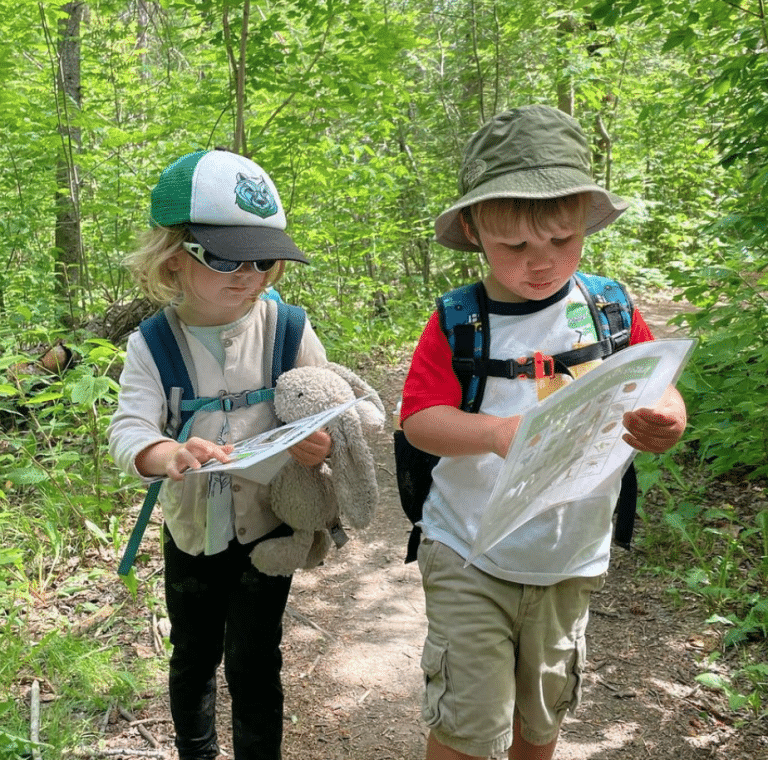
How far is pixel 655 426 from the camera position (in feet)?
4.83

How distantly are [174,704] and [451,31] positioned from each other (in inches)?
380

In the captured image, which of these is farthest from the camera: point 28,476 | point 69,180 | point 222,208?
point 69,180

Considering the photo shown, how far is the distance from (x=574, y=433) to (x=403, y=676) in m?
2.07

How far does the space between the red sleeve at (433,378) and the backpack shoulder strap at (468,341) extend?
2cm

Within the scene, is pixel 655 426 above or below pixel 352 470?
above

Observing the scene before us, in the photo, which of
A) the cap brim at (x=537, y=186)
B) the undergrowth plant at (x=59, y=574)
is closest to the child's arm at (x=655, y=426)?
the cap brim at (x=537, y=186)

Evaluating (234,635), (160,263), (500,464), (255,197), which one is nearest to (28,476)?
(234,635)

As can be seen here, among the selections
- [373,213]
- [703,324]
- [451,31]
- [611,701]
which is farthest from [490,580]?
[451,31]

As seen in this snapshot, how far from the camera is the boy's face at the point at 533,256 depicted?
1603 millimetres

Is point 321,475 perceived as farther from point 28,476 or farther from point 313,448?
point 28,476

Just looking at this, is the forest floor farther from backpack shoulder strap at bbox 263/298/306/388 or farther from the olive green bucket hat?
the olive green bucket hat

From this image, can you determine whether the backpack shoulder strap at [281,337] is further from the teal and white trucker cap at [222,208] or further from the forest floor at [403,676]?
the forest floor at [403,676]

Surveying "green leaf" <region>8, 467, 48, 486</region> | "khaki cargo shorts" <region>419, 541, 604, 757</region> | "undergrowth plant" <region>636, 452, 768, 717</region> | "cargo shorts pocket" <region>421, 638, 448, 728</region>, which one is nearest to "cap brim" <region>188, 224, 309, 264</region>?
"khaki cargo shorts" <region>419, 541, 604, 757</region>

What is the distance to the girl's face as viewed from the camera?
6.06 feet
